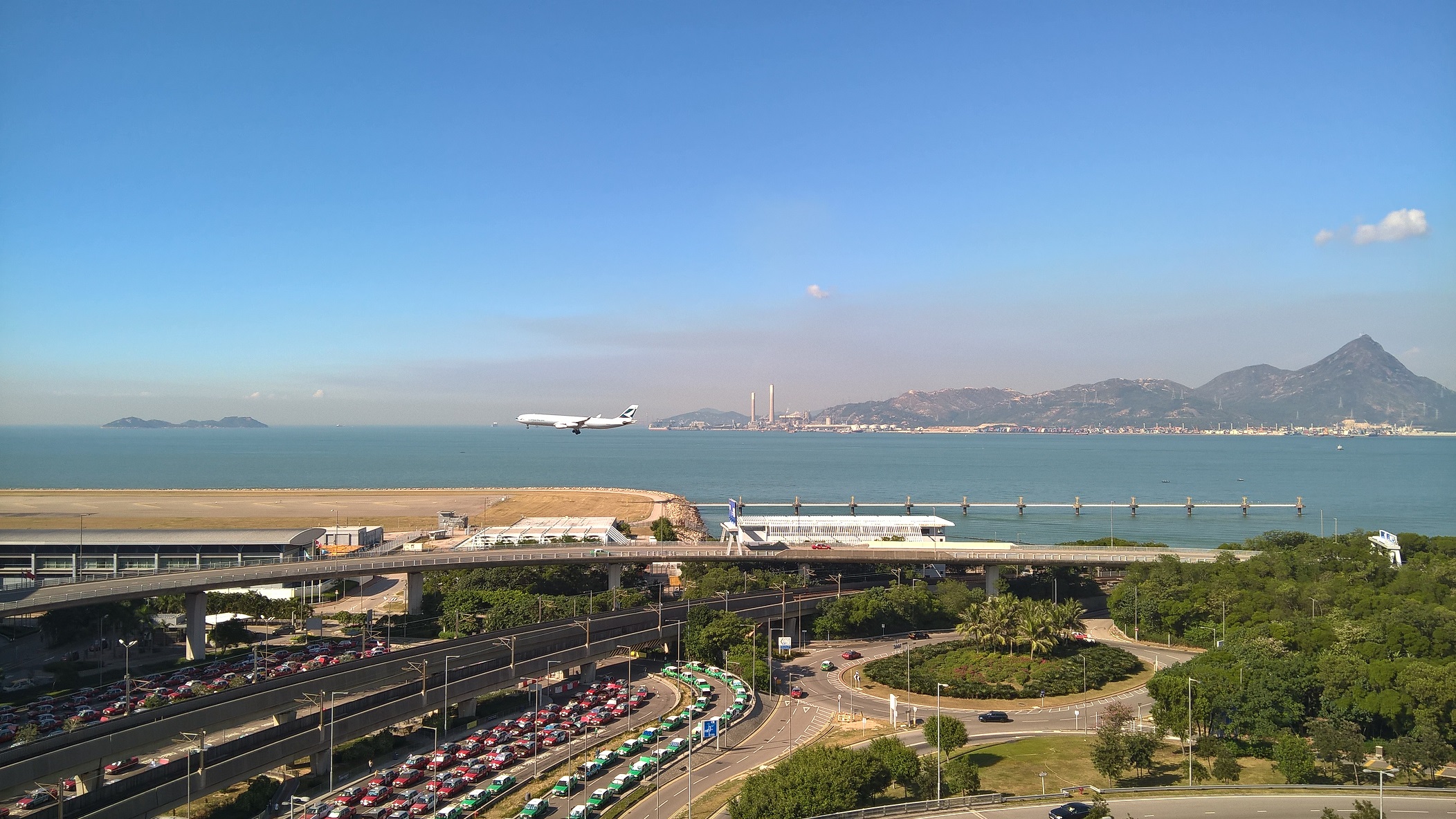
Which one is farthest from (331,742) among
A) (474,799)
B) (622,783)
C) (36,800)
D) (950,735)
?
(950,735)

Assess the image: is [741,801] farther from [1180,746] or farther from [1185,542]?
[1185,542]

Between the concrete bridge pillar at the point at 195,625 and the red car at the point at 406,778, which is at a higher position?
the concrete bridge pillar at the point at 195,625

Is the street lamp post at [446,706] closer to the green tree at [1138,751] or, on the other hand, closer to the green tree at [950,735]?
the green tree at [950,735]

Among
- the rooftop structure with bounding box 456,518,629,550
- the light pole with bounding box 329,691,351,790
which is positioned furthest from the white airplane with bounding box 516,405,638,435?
the light pole with bounding box 329,691,351,790

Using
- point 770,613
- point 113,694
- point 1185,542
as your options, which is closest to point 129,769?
point 113,694

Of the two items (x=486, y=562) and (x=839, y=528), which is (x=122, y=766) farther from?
(x=839, y=528)

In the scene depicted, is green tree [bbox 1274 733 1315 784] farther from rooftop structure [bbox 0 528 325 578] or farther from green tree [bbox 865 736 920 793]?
rooftop structure [bbox 0 528 325 578]

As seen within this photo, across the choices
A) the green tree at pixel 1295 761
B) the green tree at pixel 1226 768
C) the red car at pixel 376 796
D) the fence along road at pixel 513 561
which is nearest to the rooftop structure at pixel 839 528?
the fence along road at pixel 513 561
